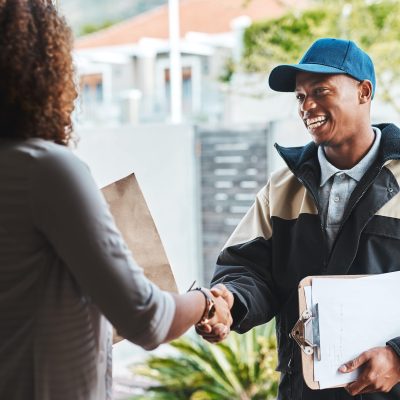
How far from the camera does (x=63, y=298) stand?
1159 mm

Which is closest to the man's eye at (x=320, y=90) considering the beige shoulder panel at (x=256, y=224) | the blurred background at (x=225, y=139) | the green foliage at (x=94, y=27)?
the beige shoulder panel at (x=256, y=224)

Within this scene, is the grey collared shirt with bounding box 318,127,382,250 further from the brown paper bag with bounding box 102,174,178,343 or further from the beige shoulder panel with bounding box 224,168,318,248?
the brown paper bag with bounding box 102,174,178,343

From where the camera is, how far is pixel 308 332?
1606 mm

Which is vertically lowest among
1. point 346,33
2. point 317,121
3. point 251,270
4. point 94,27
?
point 251,270

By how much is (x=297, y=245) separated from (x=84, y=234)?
0.76m

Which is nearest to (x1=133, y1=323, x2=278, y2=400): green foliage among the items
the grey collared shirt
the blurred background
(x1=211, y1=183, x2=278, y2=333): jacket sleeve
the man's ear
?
the blurred background

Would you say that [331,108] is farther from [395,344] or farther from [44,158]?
[44,158]

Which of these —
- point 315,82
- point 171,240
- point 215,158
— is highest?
point 315,82

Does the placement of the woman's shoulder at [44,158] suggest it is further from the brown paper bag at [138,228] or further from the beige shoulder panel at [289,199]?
the beige shoulder panel at [289,199]

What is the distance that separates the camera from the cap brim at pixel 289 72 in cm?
170

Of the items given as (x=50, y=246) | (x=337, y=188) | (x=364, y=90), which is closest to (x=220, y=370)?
(x=337, y=188)

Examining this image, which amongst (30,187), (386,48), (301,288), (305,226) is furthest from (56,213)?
(386,48)

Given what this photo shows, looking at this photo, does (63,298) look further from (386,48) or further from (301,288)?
(386,48)

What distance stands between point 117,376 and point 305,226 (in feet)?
11.1
